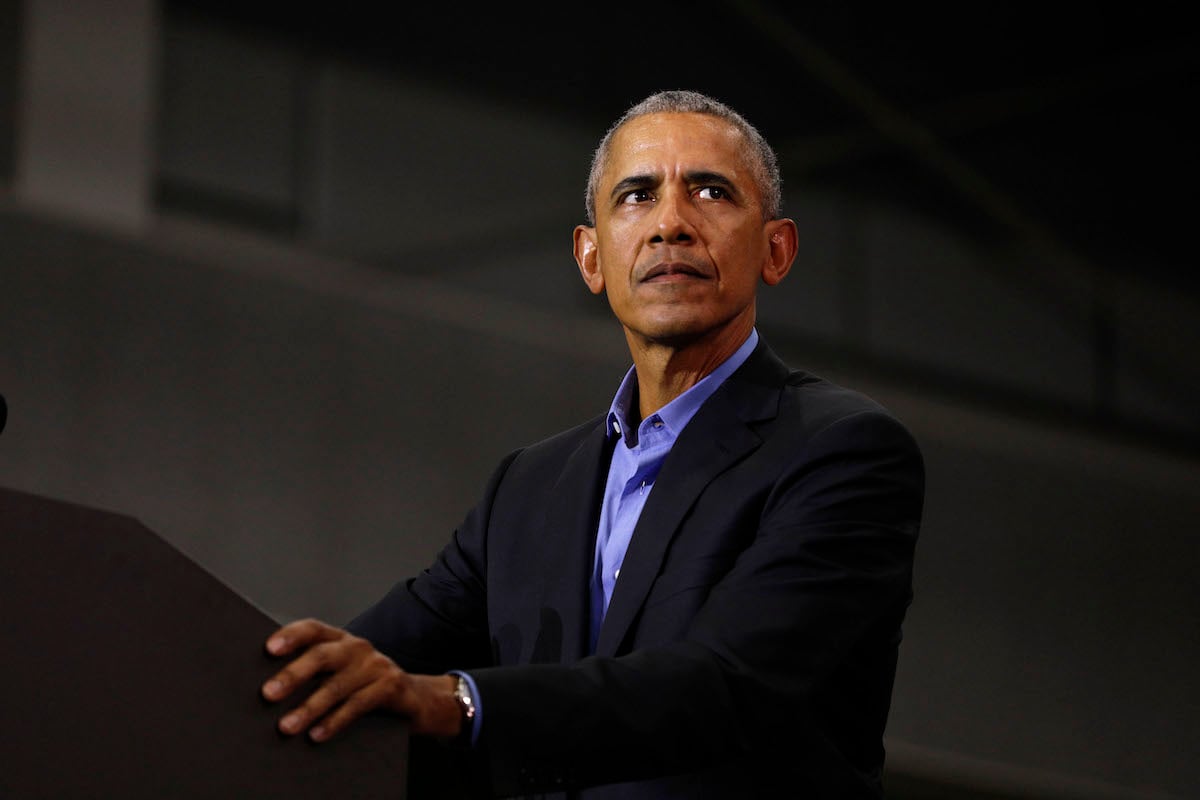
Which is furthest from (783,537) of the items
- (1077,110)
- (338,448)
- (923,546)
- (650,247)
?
(1077,110)

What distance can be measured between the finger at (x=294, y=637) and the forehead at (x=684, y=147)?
0.81 metres

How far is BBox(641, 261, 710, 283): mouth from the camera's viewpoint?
5.52 feet

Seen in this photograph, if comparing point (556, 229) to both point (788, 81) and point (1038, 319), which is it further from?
point (1038, 319)

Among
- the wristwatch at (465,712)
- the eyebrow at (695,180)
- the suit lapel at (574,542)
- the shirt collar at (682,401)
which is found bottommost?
the wristwatch at (465,712)

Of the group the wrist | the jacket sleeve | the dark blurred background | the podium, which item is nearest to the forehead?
the jacket sleeve

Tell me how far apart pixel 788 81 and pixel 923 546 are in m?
1.61

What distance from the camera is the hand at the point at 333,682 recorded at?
1033 mm

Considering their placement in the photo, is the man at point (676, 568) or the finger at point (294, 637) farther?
the man at point (676, 568)

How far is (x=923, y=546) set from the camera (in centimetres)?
538

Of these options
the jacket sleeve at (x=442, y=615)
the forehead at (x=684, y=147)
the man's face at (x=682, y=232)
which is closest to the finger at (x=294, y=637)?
the jacket sleeve at (x=442, y=615)

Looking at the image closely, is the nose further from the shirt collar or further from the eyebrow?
the shirt collar

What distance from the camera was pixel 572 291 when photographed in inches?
198

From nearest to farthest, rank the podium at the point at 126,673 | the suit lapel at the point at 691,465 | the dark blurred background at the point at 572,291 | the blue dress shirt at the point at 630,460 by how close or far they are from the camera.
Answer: the podium at the point at 126,673 → the suit lapel at the point at 691,465 → the blue dress shirt at the point at 630,460 → the dark blurred background at the point at 572,291

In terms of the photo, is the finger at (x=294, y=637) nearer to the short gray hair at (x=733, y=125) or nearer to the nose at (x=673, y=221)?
the nose at (x=673, y=221)
